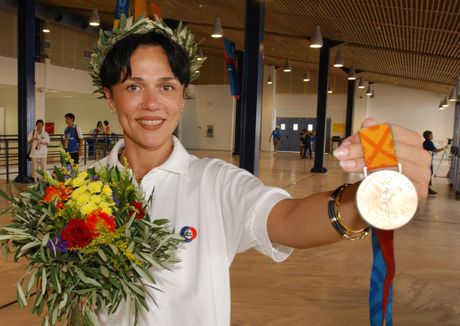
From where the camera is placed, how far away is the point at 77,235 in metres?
1.20

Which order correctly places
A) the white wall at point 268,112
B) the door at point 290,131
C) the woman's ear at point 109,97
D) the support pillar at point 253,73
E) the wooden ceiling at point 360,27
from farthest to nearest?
the door at point 290,131, the white wall at point 268,112, the wooden ceiling at point 360,27, the support pillar at point 253,73, the woman's ear at point 109,97

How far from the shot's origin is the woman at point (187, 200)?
4.05 feet

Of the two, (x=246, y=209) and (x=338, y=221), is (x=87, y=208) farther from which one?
(x=338, y=221)

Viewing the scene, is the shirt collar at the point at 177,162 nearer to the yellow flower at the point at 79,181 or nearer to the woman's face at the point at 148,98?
the woman's face at the point at 148,98

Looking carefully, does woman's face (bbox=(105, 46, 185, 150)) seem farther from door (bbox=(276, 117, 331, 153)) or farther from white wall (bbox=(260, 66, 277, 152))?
door (bbox=(276, 117, 331, 153))

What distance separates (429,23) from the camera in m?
10.7

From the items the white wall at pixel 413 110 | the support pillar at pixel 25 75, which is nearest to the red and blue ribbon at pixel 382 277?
the support pillar at pixel 25 75

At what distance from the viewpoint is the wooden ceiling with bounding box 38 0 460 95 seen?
10.3 m

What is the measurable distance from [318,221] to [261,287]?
3.25 meters

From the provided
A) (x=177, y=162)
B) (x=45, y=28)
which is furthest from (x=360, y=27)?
(x=45, y=28)

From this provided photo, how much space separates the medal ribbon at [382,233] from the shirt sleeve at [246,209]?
1.39ft

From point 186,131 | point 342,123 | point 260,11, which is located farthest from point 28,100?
point 342,123

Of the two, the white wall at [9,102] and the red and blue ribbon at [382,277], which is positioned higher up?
the white wall at [9,102]

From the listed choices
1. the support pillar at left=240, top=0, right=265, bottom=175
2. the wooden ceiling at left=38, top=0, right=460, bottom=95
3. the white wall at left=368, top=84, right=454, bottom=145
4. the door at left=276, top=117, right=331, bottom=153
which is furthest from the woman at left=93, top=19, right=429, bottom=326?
the door at left=276, top=117, right=331, bottom=153
